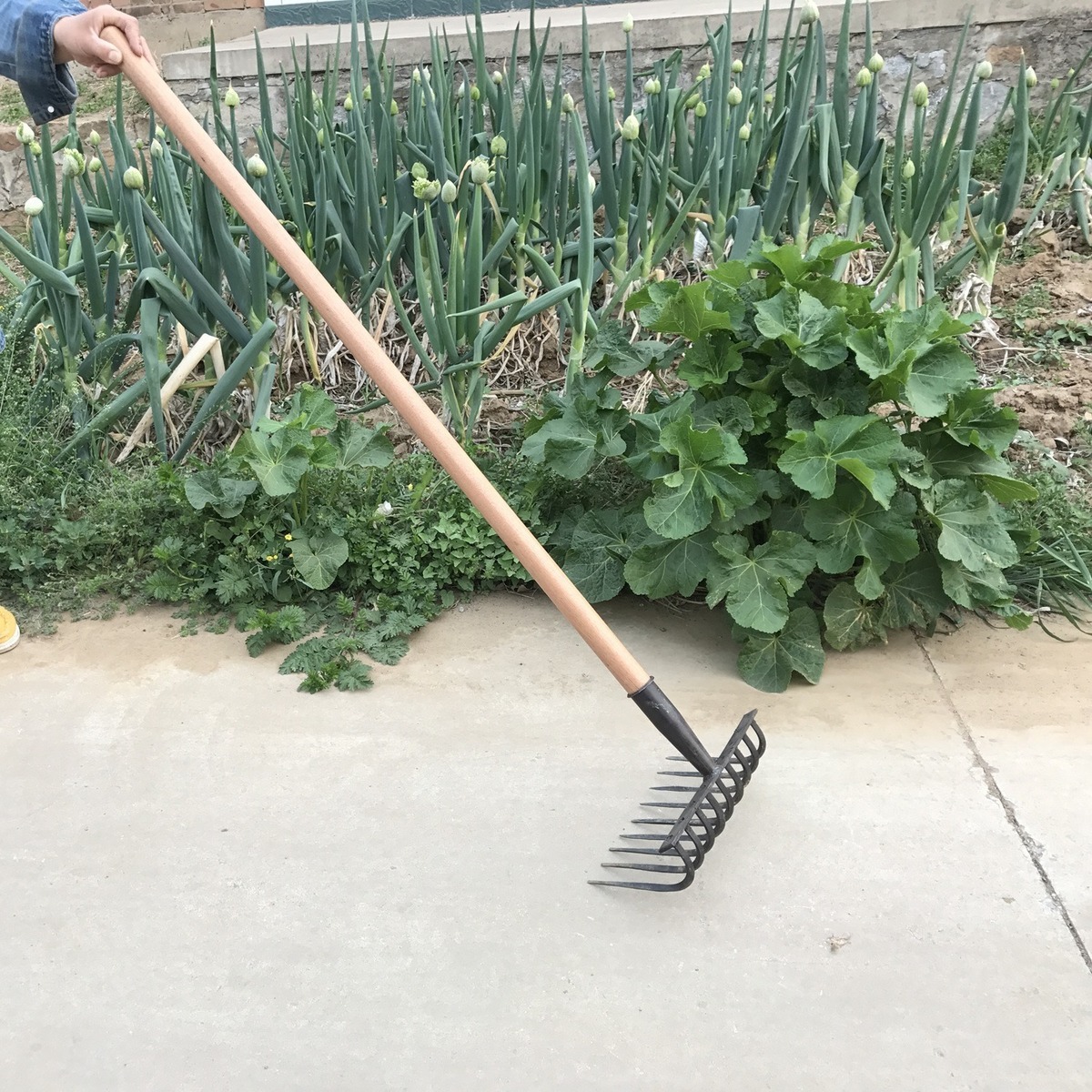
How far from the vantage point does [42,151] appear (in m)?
2.69

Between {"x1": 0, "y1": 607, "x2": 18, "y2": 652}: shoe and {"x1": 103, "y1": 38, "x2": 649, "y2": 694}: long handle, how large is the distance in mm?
1228

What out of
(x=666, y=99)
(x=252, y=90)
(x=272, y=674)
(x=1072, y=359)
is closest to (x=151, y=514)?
(x=272, y=674)

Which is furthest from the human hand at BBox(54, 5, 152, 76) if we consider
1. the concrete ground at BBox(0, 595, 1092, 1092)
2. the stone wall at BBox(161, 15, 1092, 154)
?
the stone wall at BBox(161, 15, 1092, 154)

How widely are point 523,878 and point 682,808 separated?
332mm

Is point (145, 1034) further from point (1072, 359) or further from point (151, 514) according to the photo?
point (1072, 359)

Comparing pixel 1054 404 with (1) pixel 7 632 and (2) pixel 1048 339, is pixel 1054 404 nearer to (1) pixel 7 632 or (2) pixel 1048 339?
(2) pixel 1048 339

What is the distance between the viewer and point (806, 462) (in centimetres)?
213

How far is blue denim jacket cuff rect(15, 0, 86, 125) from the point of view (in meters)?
1.84

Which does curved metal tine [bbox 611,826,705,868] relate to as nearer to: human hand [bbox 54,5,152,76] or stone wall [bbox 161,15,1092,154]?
human hand [bbox 54,5,152,76]

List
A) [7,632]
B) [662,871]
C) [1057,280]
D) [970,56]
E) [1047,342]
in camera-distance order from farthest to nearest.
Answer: [970,56]
[1057,280]
[1047,342]
[7,632]
[662,871]

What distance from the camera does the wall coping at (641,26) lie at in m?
4.19

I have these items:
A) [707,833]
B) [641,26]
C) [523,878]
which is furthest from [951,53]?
[523,878]

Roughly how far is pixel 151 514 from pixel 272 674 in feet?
2.04

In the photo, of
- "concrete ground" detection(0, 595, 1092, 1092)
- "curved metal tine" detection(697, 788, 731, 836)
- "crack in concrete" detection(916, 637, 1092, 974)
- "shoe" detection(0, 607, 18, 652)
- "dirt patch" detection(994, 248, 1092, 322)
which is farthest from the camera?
"dirt patch" detection(994, 248, 1092, 322)
